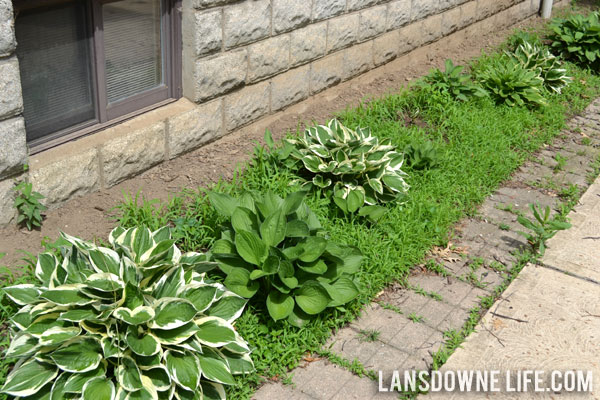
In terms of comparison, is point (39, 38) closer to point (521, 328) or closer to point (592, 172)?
point (521, 328)

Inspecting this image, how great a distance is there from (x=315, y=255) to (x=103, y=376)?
125 cm

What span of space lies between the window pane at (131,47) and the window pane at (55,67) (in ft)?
0.58

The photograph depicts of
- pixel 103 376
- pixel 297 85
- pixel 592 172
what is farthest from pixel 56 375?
pixel 592 172

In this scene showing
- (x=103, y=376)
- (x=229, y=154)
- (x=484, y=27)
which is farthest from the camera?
(x=484, y=27)

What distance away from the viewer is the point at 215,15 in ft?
16.3

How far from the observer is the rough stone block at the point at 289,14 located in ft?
17.9

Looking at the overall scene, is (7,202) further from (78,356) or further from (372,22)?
(372,22)

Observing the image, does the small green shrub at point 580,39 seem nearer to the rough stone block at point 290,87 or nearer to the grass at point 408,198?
the grass at point 408,198

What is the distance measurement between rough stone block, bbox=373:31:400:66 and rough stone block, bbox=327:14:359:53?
1.36 ft

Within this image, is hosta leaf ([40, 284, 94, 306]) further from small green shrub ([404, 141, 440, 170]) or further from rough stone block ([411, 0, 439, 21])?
rough stone block ([411, 0, 439, 21])

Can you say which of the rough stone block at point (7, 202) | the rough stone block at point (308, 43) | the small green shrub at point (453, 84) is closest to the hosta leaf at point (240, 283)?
the rough stone block at point (7, 202)

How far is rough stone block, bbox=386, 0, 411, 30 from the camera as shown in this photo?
6.77m

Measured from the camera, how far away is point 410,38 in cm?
723

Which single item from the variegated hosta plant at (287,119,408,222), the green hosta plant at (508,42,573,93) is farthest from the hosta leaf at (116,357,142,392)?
the green hosta plant at (508,42,573,93)
